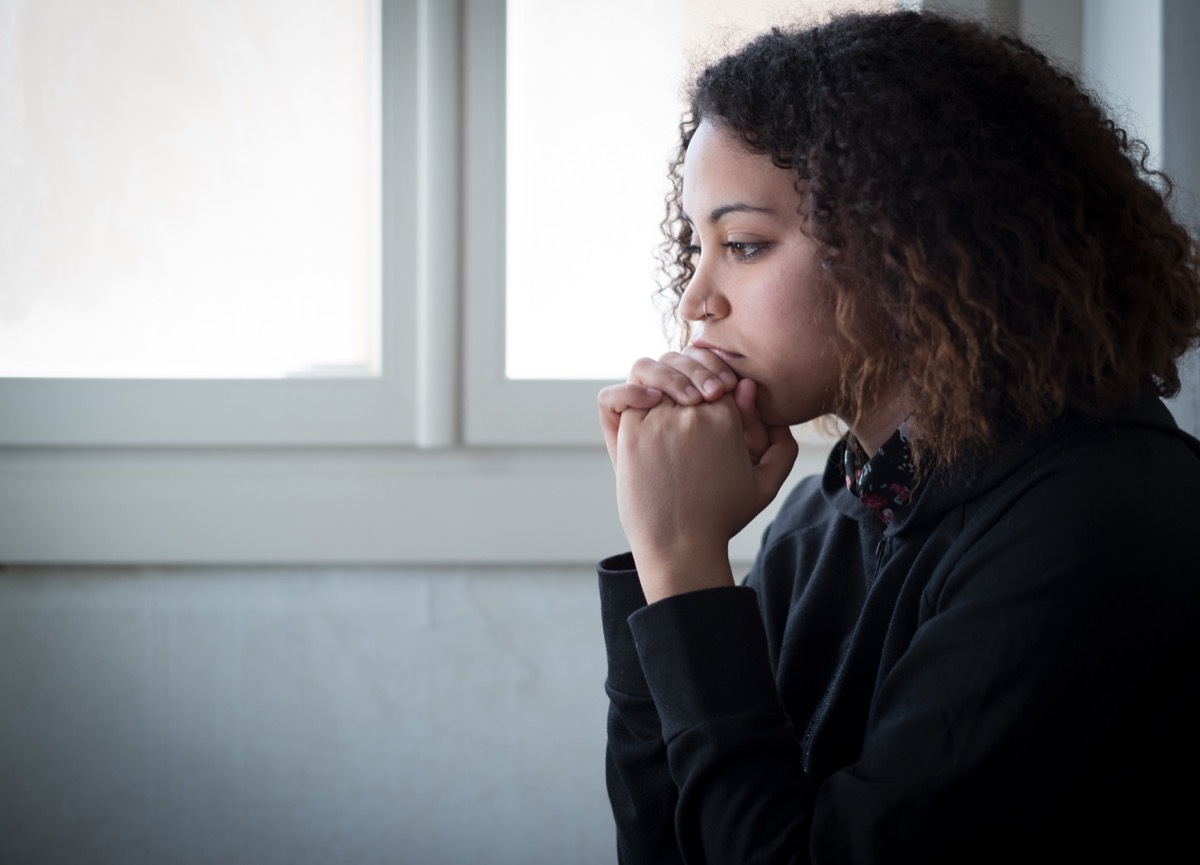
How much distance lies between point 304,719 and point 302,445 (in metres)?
0.36

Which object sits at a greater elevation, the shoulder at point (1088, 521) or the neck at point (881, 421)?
the neck at point (881, 421)

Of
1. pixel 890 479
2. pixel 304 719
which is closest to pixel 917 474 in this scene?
pixel 890 479

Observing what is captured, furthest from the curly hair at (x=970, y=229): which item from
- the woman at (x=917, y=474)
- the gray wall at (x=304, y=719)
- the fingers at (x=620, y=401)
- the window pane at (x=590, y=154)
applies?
the gray wall at (x=304, y=719)

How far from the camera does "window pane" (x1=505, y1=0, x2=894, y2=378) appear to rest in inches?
49.3

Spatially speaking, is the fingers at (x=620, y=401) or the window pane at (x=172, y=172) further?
the window pane at (x=172, y=172)

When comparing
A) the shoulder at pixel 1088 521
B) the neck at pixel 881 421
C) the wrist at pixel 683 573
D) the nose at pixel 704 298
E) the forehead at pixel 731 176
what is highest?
the forehead at pixel 731 176

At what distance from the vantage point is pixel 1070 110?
0.72m

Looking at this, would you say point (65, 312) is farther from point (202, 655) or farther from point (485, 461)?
point (485, 461)

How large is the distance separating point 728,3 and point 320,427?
0.78m

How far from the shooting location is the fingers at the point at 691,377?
2.56 ft

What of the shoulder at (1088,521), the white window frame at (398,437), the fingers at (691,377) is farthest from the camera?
the white window frame at (398,437)

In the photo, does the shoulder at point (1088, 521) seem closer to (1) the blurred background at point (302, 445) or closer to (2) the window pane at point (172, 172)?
(1) the blurred background at point (302, 445)

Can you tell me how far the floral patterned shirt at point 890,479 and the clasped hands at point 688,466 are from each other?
0.24 ft

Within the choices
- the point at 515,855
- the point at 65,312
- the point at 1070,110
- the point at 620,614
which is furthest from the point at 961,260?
the point at 65,312
